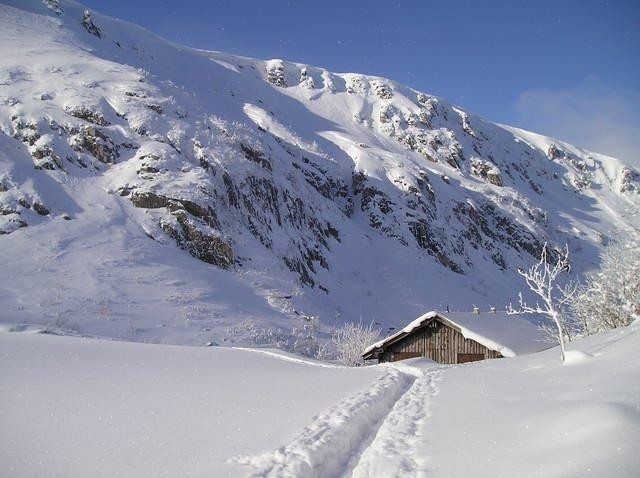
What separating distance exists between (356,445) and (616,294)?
1688 centimetres

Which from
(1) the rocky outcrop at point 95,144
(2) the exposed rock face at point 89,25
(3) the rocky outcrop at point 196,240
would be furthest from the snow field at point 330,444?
(2) the exposed rock face at point 89,25

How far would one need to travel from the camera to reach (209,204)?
33.7 metres

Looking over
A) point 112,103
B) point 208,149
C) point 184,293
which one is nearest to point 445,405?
point 184,293

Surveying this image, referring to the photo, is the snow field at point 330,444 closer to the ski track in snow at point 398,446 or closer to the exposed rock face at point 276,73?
the ski track in snow at point 398,446

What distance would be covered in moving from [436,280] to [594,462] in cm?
4592

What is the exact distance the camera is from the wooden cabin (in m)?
22.6

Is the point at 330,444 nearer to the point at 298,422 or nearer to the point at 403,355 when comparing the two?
the point at 298,422

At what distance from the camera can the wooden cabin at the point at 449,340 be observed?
22.6 meters

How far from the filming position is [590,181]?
4353 inches

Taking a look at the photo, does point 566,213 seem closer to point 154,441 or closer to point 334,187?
point 334,187

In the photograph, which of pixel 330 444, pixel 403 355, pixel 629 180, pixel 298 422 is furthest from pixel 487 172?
pixel 330 444

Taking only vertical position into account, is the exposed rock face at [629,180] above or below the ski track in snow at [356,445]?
above

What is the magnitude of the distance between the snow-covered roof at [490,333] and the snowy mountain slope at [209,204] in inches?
323

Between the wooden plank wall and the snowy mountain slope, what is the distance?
24.8 feet
